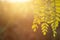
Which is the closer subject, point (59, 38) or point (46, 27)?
point (46, 27)

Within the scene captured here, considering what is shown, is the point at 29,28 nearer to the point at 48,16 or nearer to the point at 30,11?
the point at 30,11

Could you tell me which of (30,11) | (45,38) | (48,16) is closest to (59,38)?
(45,38)

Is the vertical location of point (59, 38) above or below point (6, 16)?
below

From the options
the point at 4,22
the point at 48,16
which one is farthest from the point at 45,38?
the point at 4,22

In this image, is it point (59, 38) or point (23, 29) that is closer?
point (59, 38)

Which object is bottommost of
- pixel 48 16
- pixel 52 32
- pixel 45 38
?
pixel 45 38

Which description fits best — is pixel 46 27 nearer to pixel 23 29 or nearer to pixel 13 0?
pixel 23 29

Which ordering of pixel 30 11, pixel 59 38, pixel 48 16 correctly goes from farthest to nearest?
pixel 30 11 → pixel 59 38 → pixel 48 16

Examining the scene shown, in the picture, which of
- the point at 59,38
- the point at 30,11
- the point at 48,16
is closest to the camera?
the point at 48,16

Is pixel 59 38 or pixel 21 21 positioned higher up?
pixel 21 21
